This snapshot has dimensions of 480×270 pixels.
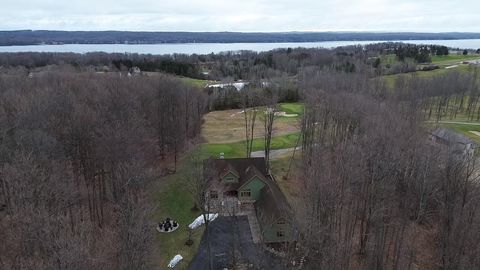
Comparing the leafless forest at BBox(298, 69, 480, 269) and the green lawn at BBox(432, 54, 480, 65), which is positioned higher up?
the green lawn at BBox(432, 54, 480, 65)

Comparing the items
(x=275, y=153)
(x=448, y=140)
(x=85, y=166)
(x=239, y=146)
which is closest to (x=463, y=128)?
(x=448, y=140)

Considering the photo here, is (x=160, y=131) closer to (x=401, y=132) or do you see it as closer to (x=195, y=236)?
(x=195, y=236)

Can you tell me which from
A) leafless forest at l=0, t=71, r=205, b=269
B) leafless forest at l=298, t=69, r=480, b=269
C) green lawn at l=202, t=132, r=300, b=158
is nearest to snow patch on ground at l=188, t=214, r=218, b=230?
leafless forest at l=0, t=71, r=205, b=269

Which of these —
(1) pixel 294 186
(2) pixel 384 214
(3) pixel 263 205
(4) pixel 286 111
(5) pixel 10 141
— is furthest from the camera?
(4) pixel 286 111

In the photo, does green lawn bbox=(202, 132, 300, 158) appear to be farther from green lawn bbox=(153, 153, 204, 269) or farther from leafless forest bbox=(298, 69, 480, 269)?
leafless forest bbox=(298, 69, 480, 269)

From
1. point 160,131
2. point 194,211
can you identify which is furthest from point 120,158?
point 160,131

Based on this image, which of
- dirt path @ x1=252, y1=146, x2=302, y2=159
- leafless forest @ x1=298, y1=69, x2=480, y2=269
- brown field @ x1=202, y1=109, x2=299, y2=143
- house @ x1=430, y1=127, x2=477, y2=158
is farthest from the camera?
brown field @ x1=202, y1=109, x2=299, y2=143
